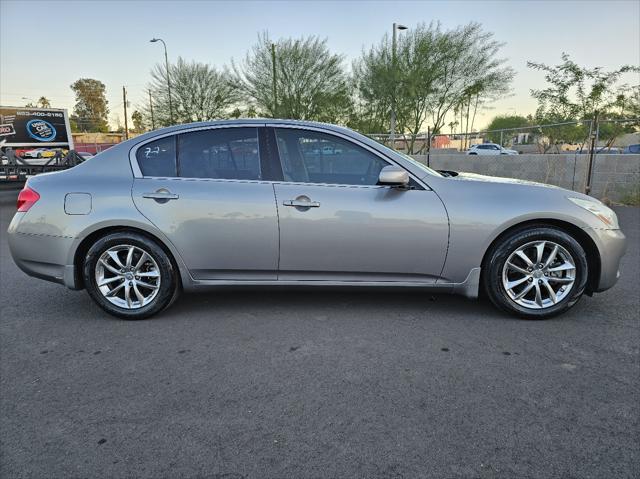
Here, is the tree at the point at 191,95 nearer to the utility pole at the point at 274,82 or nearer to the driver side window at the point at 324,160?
the utility pole at the point at 274,82

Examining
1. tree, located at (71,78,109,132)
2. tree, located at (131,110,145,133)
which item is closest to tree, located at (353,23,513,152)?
tree, located at (131,110,145,133)

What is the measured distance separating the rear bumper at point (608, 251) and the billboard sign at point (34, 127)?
57.5 feet

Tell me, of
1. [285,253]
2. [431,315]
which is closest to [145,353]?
[285,253]

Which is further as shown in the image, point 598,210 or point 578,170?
point 578,170

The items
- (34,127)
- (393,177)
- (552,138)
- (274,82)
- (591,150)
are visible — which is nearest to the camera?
(393,177)

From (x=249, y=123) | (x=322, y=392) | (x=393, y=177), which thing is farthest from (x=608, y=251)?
(x=249, y=123)

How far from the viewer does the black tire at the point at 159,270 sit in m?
3.63

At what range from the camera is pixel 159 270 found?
12.0ft

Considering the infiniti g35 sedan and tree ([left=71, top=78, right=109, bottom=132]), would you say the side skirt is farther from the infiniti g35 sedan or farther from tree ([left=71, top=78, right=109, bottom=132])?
tree ([left=71, top=78, right=109, bottom=132])

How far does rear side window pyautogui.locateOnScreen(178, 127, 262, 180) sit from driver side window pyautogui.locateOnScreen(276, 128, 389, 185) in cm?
23

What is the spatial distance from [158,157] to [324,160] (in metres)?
1.35

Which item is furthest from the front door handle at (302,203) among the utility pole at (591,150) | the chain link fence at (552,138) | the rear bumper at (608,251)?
the utility pole at (591,150)

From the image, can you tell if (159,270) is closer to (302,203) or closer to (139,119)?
(302,203)

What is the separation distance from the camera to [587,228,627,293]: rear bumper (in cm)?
352
